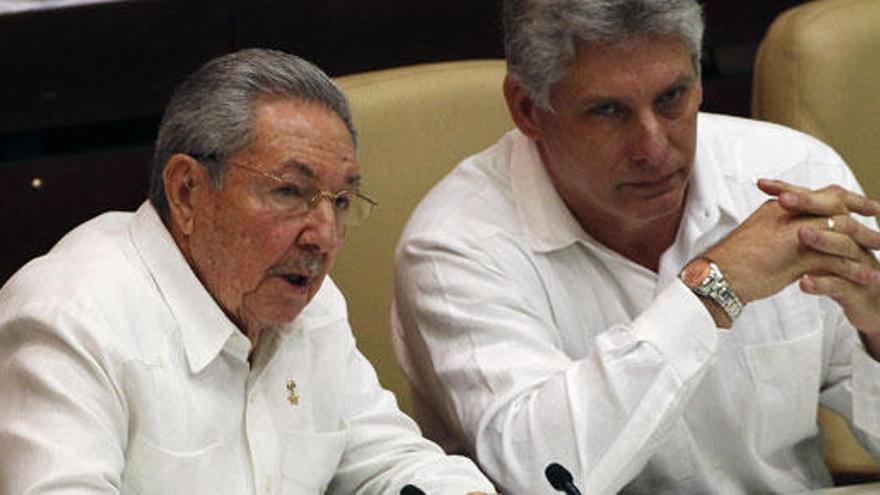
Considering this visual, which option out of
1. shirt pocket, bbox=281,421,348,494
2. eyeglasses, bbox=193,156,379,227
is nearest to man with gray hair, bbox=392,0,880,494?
shirt pocket, bbox=281,421,348,494

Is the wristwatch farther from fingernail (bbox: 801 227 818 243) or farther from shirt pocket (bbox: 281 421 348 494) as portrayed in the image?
shirt pocket (bbox: 281 421 348 494)

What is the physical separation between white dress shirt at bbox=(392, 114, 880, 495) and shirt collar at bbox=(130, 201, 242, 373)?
453 mm

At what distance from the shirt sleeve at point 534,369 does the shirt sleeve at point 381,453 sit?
0.12 metres

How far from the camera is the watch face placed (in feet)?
8.77

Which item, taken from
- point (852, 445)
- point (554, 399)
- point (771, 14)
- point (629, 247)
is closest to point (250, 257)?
point (554, 399)

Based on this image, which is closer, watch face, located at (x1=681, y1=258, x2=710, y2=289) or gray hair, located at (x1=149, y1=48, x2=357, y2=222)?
gray hair, located at (x1=149, y1=48, x2=357, y2=222)

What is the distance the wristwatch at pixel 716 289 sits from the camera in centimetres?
267

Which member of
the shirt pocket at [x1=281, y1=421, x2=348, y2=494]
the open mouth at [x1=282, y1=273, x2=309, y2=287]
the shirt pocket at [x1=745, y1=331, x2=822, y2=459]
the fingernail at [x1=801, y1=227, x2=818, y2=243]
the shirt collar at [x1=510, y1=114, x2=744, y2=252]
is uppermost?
the open mouth at [x1=282, y1=273, x2=309, y2=287]

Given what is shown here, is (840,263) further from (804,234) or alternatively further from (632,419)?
(632,419)

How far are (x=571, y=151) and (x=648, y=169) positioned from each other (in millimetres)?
113

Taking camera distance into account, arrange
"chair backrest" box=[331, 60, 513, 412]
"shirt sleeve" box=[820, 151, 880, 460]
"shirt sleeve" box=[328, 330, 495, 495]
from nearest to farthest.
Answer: "shirt sleeve" box=[328, 330, 495, 495]
"shirt sleeve" box=[820, 151, 880, 460]
"chair backrest" box=[331, 60, 513, 412]

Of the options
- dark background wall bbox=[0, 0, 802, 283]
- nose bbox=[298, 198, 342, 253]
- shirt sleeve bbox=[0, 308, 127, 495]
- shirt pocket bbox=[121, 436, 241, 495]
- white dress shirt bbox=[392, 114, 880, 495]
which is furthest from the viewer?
dark background wall bbox=[0, 0, 802, 283]

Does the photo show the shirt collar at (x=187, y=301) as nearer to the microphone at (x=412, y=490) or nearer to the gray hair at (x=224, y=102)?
the gray hair at (x=224, y=102)

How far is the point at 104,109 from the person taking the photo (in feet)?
11.8
